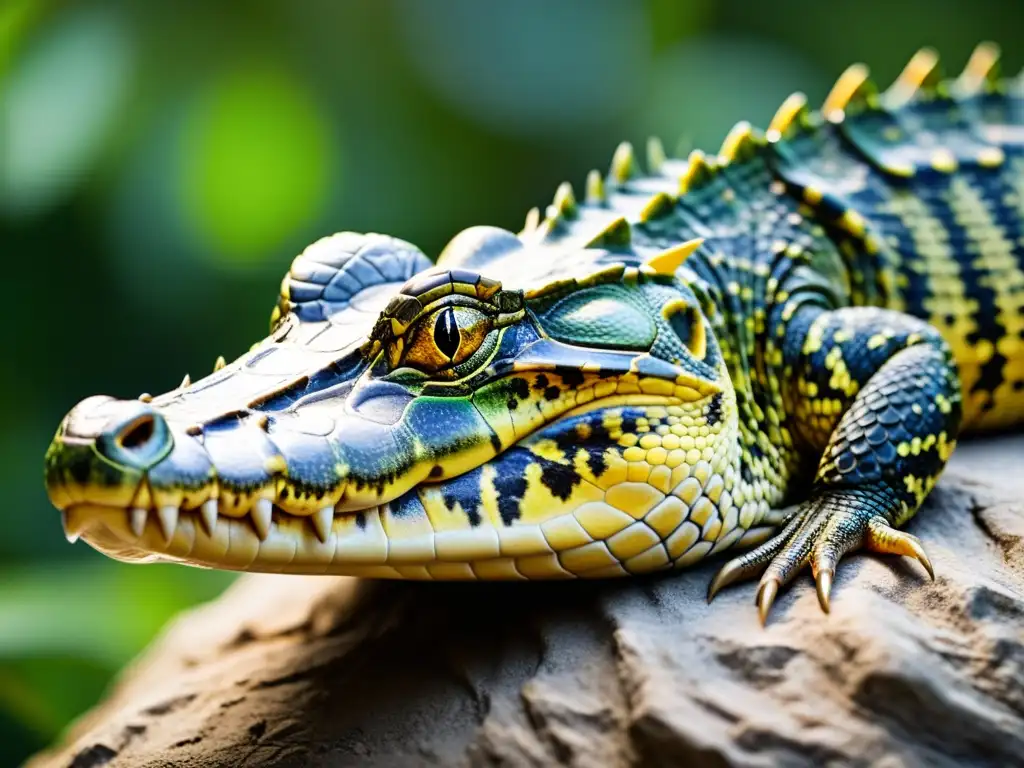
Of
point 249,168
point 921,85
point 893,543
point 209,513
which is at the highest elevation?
point 249,168

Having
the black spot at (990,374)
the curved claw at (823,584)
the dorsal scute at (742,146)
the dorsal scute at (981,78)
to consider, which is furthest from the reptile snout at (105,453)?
the dorsal scute at (981,78)

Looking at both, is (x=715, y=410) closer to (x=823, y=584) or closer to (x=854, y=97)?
(x=823, y=584)

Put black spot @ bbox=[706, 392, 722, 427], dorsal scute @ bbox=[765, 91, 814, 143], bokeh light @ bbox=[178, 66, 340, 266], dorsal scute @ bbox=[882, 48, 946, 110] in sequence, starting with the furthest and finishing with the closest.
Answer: bokeh light @ bbox=[178, 66, 340, 266]
dorsal scute @ bbox=[882, 48, 946, 110]
dorsal scute @ bbox=[765, 91, 814, 143]
black spot @ bbox=[706, 392, 722, 427]

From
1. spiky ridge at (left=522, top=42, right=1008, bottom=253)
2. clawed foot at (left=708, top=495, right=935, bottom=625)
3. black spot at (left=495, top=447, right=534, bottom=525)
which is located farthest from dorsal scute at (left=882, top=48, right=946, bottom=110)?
black spot at (left=495, top=447, right=534, bottom=525)

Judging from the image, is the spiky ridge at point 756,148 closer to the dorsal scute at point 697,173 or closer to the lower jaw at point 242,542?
the dorsal scute at point 697,173

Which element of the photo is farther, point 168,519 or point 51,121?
point 51,121

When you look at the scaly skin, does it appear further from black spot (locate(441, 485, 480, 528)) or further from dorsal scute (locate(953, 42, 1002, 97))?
dorsal scute (locate(953, 42, 1002, 97))

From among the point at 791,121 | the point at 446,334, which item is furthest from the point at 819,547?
the point at 791,121
